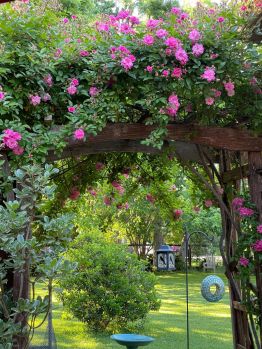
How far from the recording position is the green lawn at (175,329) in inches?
250

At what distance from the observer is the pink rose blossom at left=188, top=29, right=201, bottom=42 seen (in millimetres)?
3005

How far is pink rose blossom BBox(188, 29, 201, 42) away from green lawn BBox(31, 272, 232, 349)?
A: 3117mm

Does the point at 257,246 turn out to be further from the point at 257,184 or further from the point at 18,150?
the point at 18,150

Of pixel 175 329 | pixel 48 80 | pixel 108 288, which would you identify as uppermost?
pixel 48 80

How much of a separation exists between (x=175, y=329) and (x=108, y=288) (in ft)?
5.93

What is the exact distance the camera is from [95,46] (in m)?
3.17

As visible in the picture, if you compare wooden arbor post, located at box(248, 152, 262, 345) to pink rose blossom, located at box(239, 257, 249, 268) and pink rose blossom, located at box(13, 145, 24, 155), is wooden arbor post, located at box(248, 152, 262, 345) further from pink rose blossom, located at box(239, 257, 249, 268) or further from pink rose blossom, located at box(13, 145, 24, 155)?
pink rose blossom, located at box(13, 145, 24, 155)

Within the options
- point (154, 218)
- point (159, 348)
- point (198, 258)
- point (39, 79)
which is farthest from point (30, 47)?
point (198, 258)

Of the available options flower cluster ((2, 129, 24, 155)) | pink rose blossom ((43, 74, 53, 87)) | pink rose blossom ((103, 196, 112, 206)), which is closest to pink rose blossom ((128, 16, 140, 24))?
pink rose blossom ((43, 74, 53, 87))

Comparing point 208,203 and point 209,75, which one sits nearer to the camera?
point 209,75

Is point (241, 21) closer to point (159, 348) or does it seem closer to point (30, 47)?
point (30, 47)

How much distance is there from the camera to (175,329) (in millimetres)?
7719

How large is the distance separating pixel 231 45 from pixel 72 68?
97 cm

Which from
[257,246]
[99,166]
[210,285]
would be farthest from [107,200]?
[257,246]
